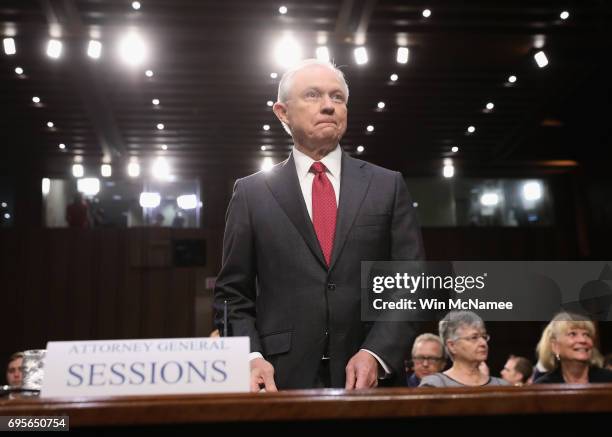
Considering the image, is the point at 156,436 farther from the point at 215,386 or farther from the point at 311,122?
the point at 311,122

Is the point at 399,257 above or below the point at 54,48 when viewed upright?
below

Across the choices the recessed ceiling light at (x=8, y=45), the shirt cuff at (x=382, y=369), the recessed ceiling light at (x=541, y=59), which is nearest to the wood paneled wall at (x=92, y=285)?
the recessed ceiling light at (x=8, y=45)

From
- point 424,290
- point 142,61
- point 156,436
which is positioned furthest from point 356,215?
point 142,61

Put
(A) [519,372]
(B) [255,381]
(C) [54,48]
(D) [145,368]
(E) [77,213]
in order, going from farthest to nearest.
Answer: (E) [77,213] < (C) [54,48] < (A) [519,372] < (B) [255,381] < (D) [145,368]

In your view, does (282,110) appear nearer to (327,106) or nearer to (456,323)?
(327,106)

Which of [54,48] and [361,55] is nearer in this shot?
[54,48]

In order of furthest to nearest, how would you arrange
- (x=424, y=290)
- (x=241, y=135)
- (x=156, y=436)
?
(x=241, y=135) → (x=424, y=290) → (x=156, y=436)

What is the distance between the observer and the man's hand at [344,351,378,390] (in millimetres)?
1360

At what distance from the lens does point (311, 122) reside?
167 cm

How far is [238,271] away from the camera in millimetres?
1660

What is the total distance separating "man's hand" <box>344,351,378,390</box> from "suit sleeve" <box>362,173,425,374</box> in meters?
0.04

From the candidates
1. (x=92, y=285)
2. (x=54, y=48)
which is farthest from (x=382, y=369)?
(x=92, y=285)

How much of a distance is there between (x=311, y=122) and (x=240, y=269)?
44 centimetres

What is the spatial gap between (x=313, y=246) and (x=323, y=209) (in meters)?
0.12
